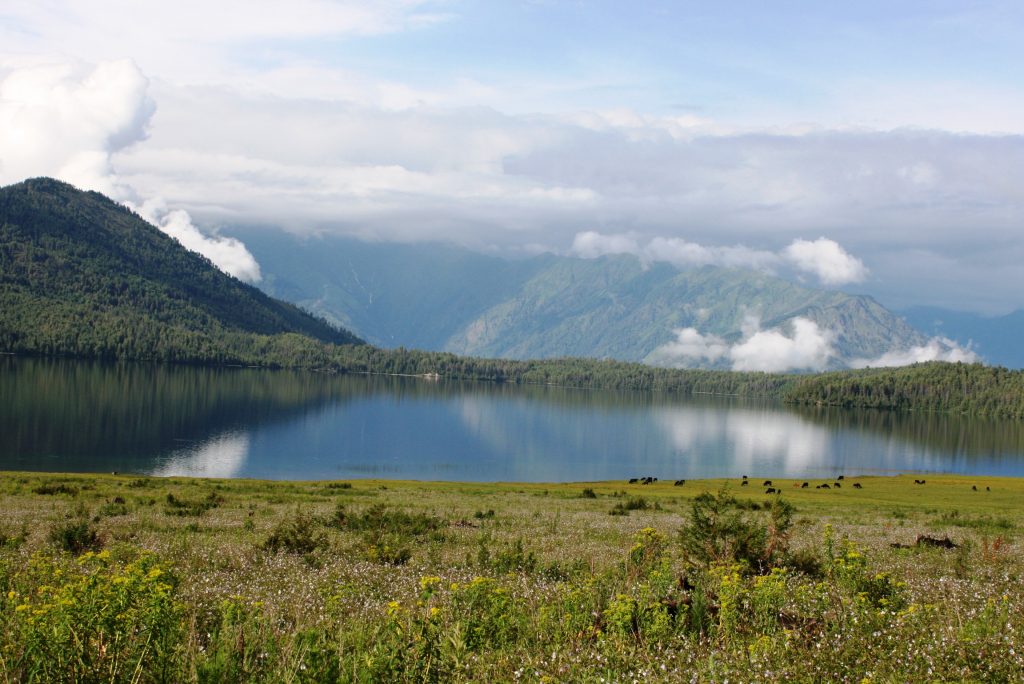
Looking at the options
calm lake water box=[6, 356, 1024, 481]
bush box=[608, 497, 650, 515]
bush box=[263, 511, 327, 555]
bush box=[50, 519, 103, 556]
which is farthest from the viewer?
calm lake water box=[6, 356, 1024, 481]

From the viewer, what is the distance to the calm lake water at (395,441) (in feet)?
277

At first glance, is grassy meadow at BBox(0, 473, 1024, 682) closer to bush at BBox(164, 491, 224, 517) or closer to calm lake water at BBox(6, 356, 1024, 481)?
bush at BBox(164, 491, 224, 517)

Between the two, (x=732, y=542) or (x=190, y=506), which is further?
(x=190, y=506)

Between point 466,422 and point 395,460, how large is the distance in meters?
61.9

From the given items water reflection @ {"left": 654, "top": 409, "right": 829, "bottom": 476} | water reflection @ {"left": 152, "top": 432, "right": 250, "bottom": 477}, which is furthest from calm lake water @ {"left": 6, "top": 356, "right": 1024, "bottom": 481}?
water reflection @ {"left": 654, "top": 409, "right": 829, "bottom": 476}

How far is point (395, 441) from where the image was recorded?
393 feet

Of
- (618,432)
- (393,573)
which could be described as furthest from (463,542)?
(618,432)

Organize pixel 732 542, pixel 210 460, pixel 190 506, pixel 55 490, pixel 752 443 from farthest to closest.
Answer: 1. pixel 752 443
2. pixel 210 460
3. pixel 55 490
4. pixel 190 506
5. pixel 732 542

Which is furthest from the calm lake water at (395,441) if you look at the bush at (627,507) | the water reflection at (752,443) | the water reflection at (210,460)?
the bush at (627,507)

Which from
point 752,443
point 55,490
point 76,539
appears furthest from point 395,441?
point 76,539

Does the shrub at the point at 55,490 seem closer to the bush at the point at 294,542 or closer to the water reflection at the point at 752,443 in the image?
the bush at the point at 294,542

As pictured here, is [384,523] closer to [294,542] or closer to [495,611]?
[294,542]

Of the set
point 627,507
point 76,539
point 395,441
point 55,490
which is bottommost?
point 395,441

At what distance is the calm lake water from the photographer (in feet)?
277
